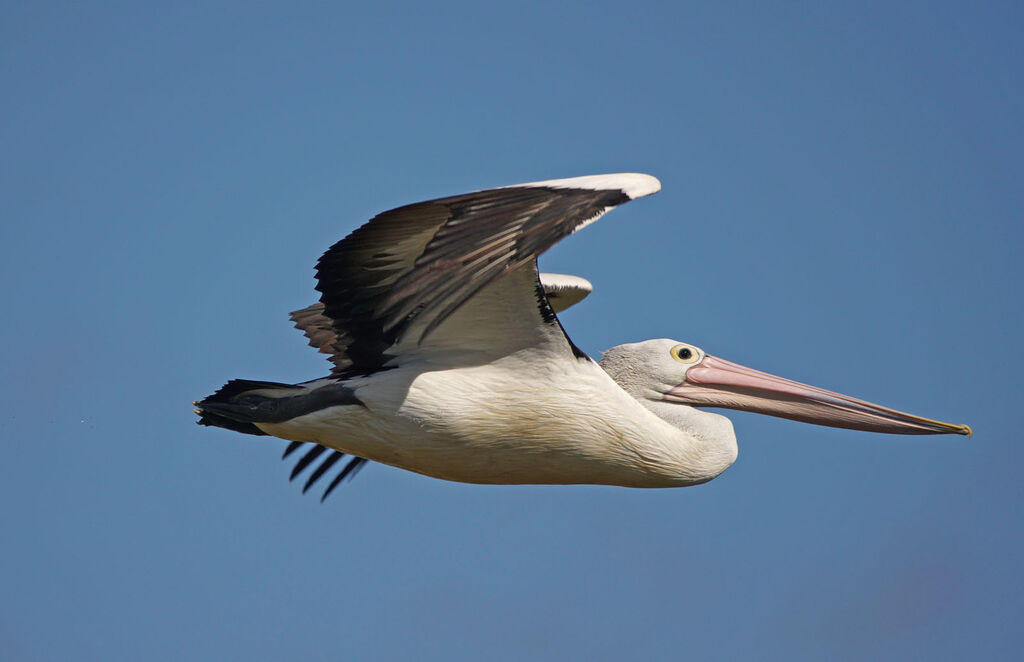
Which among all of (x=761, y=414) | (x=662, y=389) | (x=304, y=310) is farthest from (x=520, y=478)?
(x=304, y=310)

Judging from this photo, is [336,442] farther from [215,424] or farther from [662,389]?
[662,389]

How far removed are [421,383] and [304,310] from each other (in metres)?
2.51

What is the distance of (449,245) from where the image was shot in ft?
21.9

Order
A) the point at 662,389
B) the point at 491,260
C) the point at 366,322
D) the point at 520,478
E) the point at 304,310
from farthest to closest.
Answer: the point at 304,310, the point at 662,389, the point at 520,478, the point at 366,322, the point at 491,260

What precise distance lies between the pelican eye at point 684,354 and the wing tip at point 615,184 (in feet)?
7.26

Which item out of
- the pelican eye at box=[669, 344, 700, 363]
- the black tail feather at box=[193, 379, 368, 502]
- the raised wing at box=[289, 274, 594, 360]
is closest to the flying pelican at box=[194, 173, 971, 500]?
the black tail feather at box=[193, 379, 368, 502]

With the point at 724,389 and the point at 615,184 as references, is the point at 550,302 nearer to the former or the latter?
the point at 724,389

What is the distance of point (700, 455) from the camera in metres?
8.55

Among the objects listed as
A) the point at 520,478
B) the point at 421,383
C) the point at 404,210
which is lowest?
the point at 520,478

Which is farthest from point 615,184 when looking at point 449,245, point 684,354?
point 684,354

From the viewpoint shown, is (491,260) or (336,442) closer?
(491,260)

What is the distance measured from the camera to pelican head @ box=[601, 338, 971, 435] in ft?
30.1

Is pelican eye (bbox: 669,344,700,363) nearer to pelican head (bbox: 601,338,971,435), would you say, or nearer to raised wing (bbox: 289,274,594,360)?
pelican head (bbox: 601,338,971,435)

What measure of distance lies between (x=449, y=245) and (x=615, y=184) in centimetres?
103
